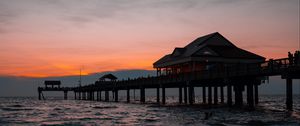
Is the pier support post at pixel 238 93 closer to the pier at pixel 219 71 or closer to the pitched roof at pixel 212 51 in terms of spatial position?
the pier at pixel 219 71

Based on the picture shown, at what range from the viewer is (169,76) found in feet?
168

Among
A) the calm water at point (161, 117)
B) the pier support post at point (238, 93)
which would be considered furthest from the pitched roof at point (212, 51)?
the pier support post at point (238, 93)

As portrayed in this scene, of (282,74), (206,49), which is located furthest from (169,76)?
(282,74)

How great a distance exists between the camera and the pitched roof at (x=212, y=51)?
51.9m

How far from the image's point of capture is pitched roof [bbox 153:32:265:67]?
170 ft

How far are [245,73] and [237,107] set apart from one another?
606 cm

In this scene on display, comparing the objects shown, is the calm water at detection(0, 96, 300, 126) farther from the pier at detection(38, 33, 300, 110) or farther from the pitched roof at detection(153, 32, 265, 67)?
the pitched roof at detection(153, 32, 265, 67)

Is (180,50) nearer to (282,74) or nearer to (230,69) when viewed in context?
(230,69)

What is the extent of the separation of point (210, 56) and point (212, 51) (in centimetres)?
102

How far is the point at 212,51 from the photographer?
52.5 m

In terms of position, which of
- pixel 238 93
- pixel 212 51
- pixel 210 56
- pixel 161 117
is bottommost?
pixel 161 117

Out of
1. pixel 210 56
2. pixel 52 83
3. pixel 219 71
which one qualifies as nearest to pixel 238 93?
pixel 219 71

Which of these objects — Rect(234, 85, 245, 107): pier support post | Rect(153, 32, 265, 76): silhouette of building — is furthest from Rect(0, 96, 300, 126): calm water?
Rect(153, 32, 265, 76): silhouette of building

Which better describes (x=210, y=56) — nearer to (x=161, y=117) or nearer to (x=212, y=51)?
(x=212, y=51)
